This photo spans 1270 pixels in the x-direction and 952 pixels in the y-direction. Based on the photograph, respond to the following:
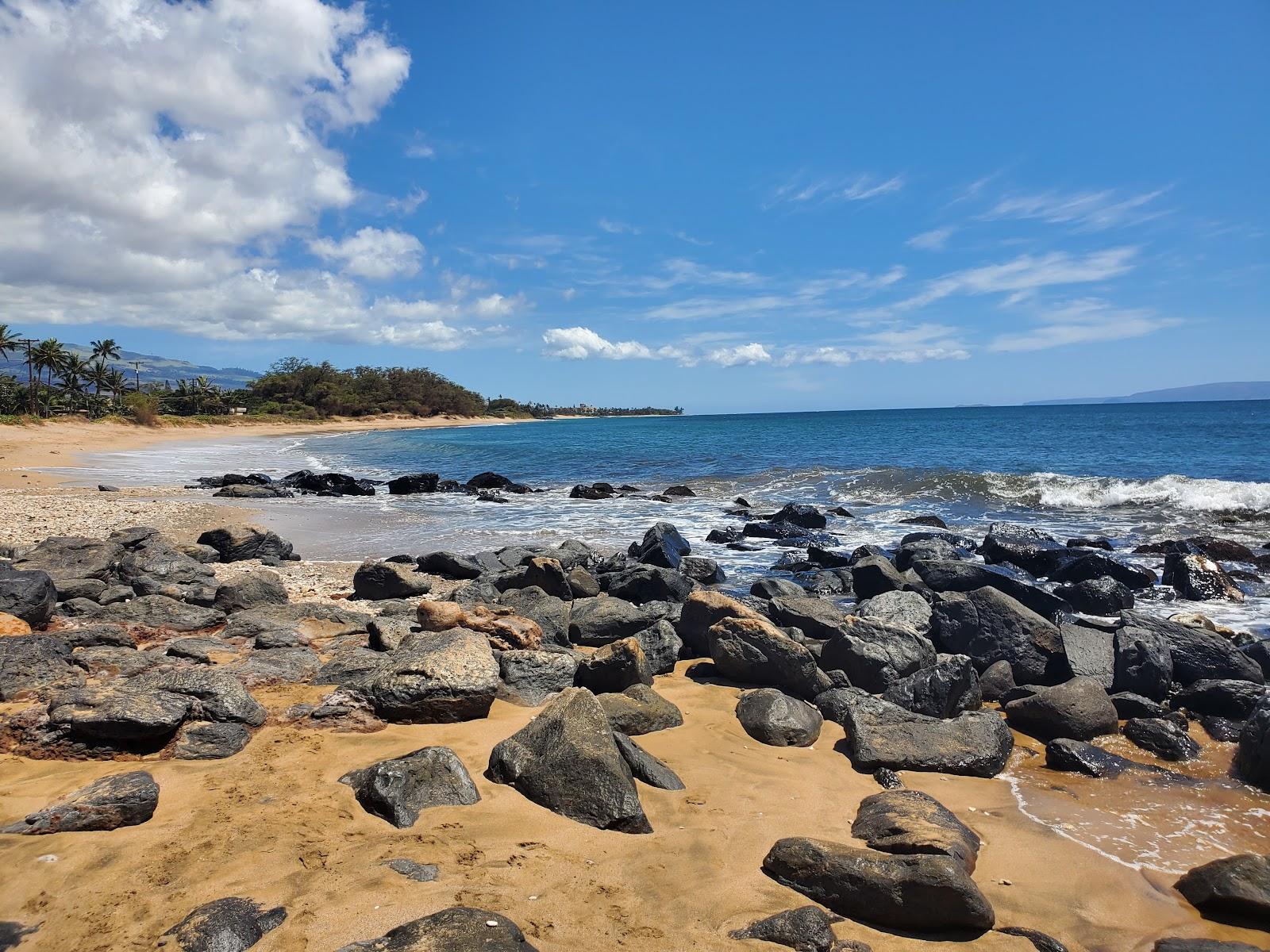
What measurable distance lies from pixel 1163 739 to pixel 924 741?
7.44 feet

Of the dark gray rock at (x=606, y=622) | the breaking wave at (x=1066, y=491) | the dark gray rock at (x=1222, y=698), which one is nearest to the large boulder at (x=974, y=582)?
the dark gray rock at (x=1222, y=698)

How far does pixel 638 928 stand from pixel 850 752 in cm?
292

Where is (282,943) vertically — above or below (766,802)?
above

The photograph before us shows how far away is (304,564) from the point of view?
12.3 m

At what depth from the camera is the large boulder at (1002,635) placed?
24.7 feet

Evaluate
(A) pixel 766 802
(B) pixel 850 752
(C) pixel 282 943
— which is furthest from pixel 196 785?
(B) pixel 850 752

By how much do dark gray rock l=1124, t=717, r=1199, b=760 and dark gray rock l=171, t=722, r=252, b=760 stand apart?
7193 millimetres

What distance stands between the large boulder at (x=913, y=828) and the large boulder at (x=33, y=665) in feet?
19.5

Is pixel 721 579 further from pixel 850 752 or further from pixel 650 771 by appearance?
pixel 650 771

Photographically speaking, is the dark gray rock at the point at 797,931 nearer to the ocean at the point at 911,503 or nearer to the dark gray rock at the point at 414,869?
the dark gray rock at the point at 414,869

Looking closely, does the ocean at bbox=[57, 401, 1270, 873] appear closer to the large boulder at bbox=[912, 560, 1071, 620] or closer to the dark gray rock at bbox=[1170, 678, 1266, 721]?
the dark gray rock at bbox=[1170, 678, 1266, 721]

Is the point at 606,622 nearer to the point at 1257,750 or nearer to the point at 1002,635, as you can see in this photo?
the point at 1002,635

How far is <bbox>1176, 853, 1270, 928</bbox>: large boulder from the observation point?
3.67 m

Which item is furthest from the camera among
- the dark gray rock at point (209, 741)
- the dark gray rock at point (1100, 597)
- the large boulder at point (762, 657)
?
the dark gray rock at point (1100, 597)
